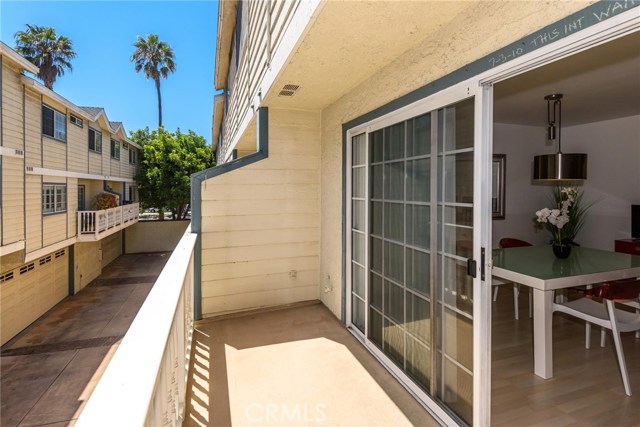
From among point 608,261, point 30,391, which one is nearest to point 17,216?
point 30,391

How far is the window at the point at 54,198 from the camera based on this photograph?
894 centimetres

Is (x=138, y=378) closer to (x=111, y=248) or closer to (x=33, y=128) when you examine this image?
(x=33, y=128)

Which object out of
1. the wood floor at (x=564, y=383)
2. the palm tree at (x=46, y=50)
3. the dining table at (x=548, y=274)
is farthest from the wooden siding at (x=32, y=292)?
the palm tree at (x=46, y=50)

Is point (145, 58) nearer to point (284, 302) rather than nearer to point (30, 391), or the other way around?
point (30, 391)

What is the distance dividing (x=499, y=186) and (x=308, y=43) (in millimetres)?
5003

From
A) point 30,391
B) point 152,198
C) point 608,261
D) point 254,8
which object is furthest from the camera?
point 152,198

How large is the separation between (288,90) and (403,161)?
1487mm

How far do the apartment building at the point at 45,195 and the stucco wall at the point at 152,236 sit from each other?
2.07 meters

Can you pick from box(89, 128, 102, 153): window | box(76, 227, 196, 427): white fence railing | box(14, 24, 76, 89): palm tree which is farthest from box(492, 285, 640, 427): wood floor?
box(14, 24, 76, 89): palm tree

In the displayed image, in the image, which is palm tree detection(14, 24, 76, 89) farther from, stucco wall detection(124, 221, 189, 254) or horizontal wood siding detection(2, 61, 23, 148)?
horizontal wood siding detection(2, 61, 23, 148)

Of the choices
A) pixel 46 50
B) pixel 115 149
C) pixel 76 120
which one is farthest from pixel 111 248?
pixel 46 50

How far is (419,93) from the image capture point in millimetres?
2271

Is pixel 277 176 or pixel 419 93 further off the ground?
pixel 419 93

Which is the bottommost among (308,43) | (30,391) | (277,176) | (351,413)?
(30,391)
